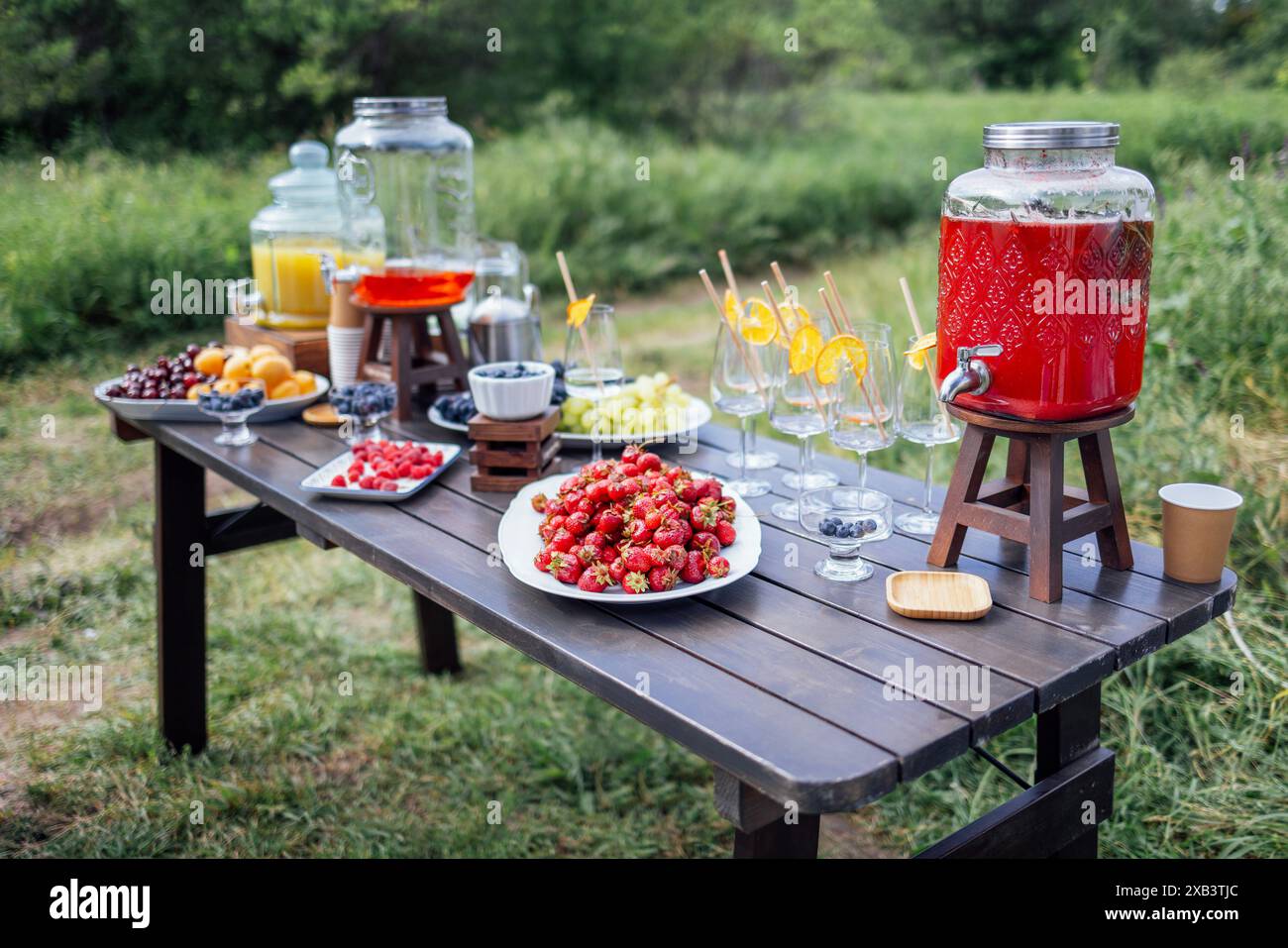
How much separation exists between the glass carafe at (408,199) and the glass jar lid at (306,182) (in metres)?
0.13

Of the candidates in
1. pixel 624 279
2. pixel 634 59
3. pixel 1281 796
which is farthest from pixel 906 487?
pixel 634 59

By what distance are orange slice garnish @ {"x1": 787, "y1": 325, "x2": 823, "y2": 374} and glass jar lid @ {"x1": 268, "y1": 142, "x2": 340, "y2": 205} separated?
1779mm

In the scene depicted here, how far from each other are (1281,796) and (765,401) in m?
1.51

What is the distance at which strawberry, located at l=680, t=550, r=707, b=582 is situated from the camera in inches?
69.2

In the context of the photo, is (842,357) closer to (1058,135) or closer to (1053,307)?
(1053,307)

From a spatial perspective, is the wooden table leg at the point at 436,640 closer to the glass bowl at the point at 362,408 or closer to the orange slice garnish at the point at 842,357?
the glass bowl at the point at 362,408

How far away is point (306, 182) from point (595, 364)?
132 centimetres

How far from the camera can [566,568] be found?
176cm

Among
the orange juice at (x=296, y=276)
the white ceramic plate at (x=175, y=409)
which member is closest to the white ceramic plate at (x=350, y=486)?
the white ceramic plate at (x=175, y=409)

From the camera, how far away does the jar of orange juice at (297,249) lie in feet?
10.2

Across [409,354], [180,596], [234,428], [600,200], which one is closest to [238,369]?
[234,428]

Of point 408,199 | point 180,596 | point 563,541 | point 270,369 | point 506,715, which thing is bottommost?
point 506,715

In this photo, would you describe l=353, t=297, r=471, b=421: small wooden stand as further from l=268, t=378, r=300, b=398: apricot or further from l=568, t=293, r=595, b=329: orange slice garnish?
l=568, t=293, r=595, b=329: orange slice garnish

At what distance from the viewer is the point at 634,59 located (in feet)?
44.1
